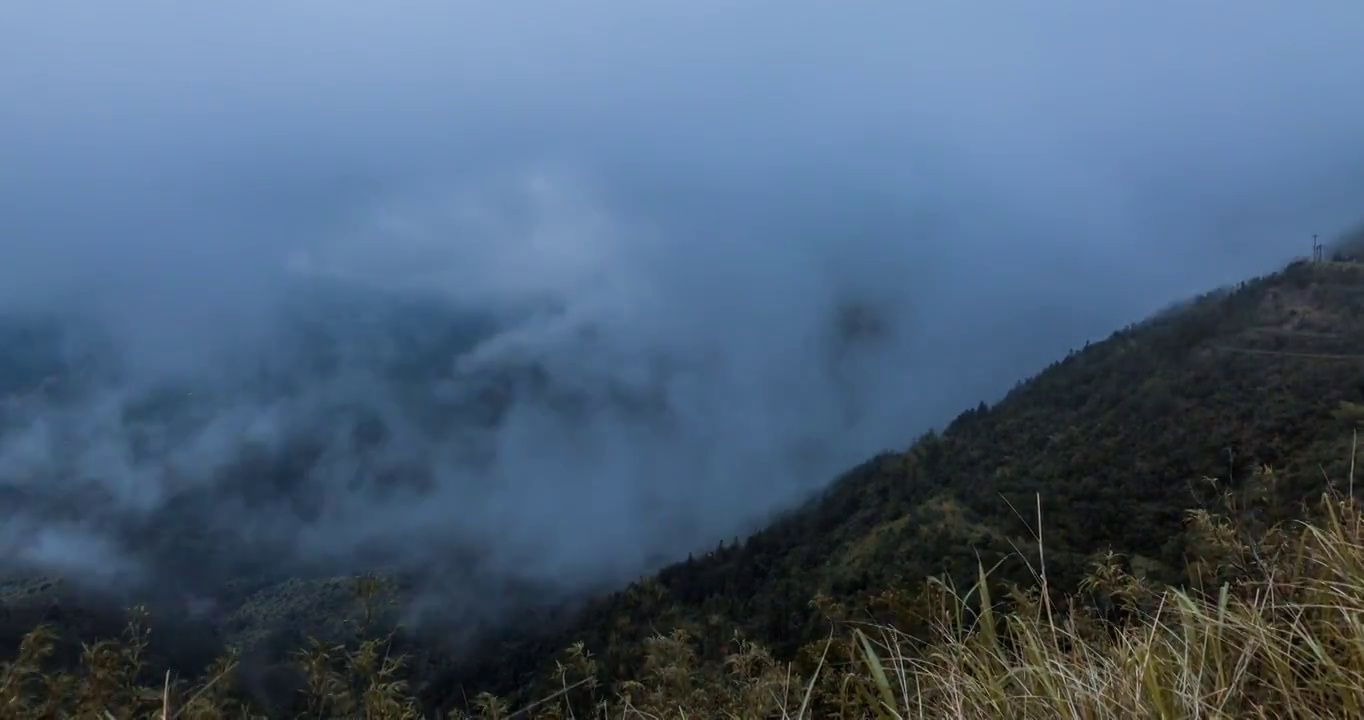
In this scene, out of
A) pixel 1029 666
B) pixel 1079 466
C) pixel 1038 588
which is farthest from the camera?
pixel 1079 466

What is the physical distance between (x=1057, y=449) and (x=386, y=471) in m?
170

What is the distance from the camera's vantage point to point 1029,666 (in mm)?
2361

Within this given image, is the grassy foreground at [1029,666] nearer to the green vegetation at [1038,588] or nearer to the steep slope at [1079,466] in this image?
the green vegetation at [1038,588]

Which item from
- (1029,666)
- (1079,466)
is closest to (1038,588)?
(1029,666)

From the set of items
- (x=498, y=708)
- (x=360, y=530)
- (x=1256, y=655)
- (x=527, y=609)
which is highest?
(x=360, y=530)

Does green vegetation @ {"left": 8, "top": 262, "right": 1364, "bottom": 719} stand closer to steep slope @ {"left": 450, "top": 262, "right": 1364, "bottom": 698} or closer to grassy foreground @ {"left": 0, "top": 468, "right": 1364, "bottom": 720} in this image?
grassy foreground @ {"left": 0, "top": 468, "right": 1364, "bottom": 720}

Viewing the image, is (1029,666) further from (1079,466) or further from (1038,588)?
(1079,466)

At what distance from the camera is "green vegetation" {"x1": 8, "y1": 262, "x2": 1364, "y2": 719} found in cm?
241

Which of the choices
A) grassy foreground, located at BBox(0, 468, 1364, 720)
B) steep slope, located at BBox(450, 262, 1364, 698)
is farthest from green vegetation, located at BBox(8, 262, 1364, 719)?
steep slope, located at BBox(450, 262, 1364, 698)

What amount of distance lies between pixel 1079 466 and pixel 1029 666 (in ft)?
98.4

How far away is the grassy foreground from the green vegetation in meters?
0.01

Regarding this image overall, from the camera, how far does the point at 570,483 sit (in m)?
192

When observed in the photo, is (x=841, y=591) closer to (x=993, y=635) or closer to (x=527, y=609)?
(x=993, y=635)

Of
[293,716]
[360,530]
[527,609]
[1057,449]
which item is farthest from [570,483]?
[293,716]
